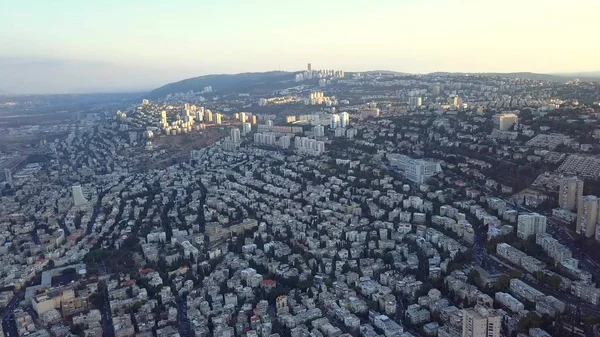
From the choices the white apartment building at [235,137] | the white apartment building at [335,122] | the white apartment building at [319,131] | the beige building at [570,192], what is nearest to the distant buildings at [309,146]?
the white apartment building at [319,131]

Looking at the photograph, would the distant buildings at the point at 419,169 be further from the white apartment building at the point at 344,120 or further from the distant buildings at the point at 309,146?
the white apartment building at the point at 344,120

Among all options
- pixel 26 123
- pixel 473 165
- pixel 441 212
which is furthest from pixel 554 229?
pixel 26 123

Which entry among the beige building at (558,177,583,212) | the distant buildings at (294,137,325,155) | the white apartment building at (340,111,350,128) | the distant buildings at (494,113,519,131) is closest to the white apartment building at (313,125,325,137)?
the white apartment building at (340,111,350,128)

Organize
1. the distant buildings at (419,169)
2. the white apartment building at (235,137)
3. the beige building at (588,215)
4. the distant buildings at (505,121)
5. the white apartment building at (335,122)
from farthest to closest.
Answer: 1. the white apartment building at (335,122)
2. the white apartment building at (235,137)
3. the distant buildings at (505,121)
4. the distant buildings at (419,169)
5. the beige building at (588,215)

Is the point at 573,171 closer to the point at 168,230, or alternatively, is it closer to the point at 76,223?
the point at 168,230

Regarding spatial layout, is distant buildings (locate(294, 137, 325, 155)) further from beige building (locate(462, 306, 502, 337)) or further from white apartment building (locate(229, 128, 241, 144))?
beige building (locate(462, 306, 502, 337))

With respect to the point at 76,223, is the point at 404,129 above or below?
above
